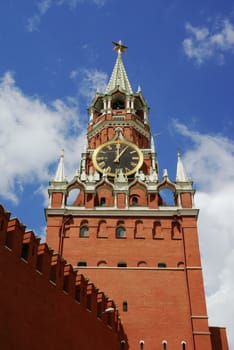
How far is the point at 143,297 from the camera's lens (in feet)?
94.7

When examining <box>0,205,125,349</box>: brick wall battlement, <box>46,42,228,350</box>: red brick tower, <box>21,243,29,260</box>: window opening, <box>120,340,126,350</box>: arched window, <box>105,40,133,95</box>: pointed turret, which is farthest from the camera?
<box>105,40,133,95</box>: pointed turret

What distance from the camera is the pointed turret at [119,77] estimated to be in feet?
154

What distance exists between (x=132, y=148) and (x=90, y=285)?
16.5m

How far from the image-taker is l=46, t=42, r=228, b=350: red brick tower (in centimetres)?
2781

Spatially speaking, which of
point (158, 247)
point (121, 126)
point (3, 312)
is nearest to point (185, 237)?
point (158, 247)

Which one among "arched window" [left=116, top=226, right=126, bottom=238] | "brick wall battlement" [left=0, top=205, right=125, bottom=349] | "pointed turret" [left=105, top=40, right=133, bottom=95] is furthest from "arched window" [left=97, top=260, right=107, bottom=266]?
"pointed turret" [left=105, top=40, right=133, bottom=95]

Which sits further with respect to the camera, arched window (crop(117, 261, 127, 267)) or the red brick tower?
arched window (crop(117, 261, 127, 267))

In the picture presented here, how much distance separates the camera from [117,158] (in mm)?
37812

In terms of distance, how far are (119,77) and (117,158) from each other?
46.9ft

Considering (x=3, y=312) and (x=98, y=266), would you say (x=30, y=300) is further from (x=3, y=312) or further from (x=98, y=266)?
(x=98, y=266)

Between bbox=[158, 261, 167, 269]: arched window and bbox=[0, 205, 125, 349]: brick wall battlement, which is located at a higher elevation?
bbox=[158, 261, 167, 269]: arched window

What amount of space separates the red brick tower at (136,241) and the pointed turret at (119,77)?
29.8 ft

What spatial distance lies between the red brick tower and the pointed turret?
9098mm

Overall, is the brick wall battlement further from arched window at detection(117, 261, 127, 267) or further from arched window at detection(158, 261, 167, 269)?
arched window at detection(158, 261, 167, 269)
